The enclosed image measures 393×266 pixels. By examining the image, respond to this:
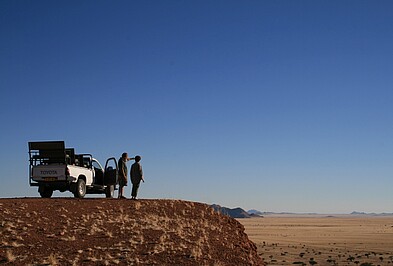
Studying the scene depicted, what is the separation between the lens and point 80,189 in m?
24.4

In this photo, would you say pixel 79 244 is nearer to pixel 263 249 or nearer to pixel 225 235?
pixel 225 235

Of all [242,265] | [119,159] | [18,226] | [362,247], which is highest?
[119,159]

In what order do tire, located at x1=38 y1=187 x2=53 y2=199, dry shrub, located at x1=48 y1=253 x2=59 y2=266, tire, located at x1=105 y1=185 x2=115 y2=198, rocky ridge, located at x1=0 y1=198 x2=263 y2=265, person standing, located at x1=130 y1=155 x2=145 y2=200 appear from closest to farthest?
1. dry shrub, located at x1=48 y1=253 x2=59 y2=266
2. rocky ridge, located at x1=0 y1=198 x2=263 y2=265
3. person standing, located at x1=130 y1=155 x2=145 y2=200
4. tire, located at x1=38 y1=187 x2=53 y2=199
5. tire, located at x1=105 y1=185 x2=115 y2=198

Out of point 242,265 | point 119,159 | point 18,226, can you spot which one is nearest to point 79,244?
point 18,226

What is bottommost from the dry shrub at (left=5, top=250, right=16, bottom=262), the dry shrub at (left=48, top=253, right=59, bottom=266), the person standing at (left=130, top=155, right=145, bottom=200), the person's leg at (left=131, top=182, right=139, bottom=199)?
the dry shrub at (left=48, top=253, right=59, bottom=266)

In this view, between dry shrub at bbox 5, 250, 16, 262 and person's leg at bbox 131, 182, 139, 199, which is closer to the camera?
dry shrub at bbox 5, 250, 16, 262

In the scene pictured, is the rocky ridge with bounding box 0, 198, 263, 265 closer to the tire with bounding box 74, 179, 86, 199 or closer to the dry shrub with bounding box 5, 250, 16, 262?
the dry shrub with bounding box 5, 250, 16, 262

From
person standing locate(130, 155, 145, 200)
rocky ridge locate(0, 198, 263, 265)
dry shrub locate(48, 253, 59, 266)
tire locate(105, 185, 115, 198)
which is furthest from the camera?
tire locate(105, 185, 115, 198)

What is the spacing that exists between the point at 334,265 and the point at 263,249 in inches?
586

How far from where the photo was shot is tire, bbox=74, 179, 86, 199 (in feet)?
79.3

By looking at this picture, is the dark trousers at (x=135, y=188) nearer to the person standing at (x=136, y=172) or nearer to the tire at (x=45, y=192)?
the person standing at (x=136, y=172)

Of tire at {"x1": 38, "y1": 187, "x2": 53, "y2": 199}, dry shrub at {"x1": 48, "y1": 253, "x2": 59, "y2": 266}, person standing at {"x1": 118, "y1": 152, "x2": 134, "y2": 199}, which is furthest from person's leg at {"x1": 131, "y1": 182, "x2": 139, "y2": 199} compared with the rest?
dry shrub at {"x1": 48, "y1": 253, "x2": 59, "y2": 266}

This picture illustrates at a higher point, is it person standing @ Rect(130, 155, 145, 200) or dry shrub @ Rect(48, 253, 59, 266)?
person standing @ Rect(130, 155, 145, 200)

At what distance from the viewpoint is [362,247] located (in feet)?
244
